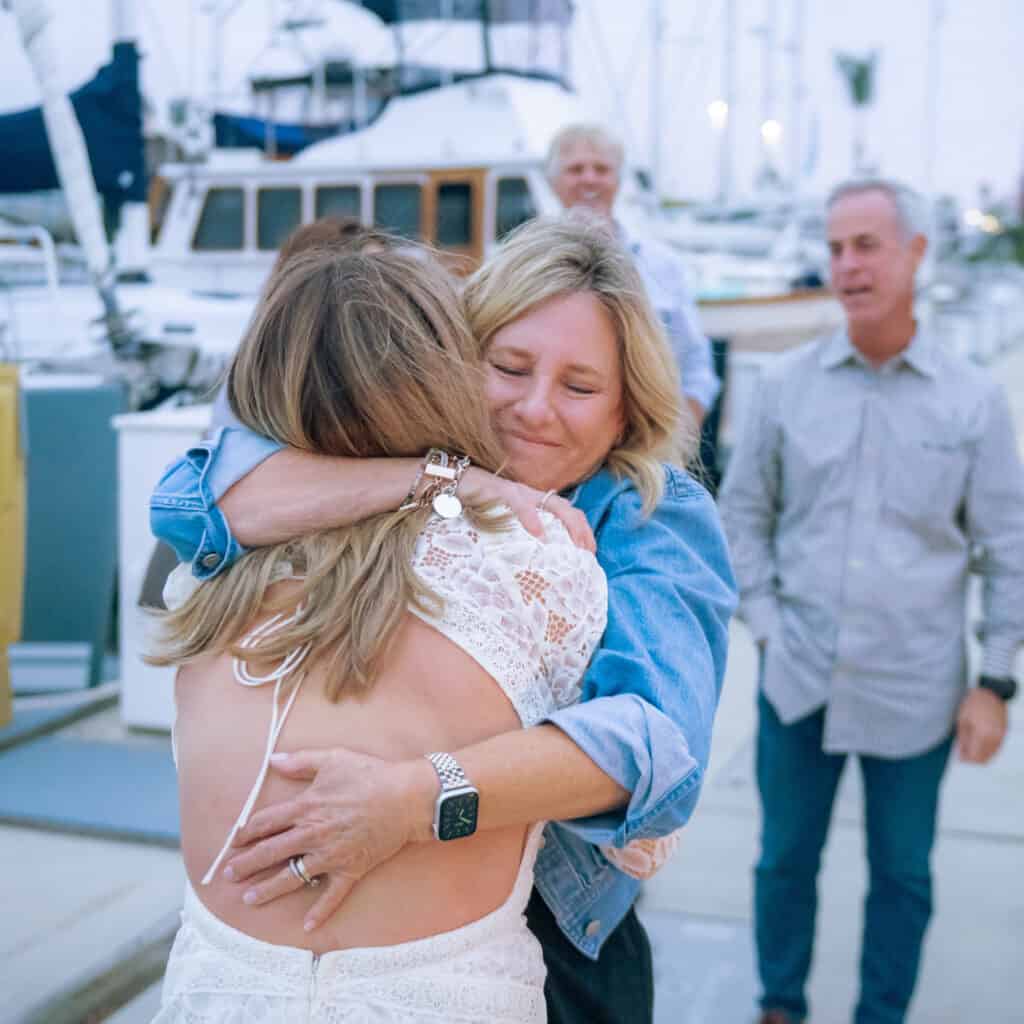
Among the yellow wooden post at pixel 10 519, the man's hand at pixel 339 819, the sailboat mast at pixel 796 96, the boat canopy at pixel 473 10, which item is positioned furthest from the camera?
the sailboat mast at pixel 796 96

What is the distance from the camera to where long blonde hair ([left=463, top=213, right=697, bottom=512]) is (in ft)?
5.55

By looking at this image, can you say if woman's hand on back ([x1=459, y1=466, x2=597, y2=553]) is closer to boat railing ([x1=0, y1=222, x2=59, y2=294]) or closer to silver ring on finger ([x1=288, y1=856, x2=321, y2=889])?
silver ring on finger ([x1=288, y1=856, x2=321, y2=889])

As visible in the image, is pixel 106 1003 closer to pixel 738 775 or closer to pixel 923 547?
pixel 923 547

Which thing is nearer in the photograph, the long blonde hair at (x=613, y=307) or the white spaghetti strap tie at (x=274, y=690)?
the white spaghetti strap tie at (x=274, y=690)

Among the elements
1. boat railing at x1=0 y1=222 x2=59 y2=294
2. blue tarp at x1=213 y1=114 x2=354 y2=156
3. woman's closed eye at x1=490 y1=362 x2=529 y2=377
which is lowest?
woman's closed eye at x1=490 y1=362 x2=529 y2=377

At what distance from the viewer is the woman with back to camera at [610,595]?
1318 mm

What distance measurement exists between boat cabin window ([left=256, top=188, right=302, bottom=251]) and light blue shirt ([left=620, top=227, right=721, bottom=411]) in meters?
9.02

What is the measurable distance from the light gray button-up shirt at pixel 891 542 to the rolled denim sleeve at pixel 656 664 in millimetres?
1508

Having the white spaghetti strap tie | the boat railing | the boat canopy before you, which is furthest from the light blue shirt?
the boat canopy

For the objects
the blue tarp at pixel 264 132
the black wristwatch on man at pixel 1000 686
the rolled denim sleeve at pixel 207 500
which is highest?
the blue tarp at pixel 264 132

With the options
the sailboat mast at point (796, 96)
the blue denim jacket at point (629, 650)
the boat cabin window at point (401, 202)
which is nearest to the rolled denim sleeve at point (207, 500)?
the blue denim jacket at point (629, 650)

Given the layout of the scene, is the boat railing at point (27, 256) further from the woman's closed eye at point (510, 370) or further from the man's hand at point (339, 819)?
the man's hand at point (339, 819)

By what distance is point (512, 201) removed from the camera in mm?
12438

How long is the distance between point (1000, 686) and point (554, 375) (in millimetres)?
1816
